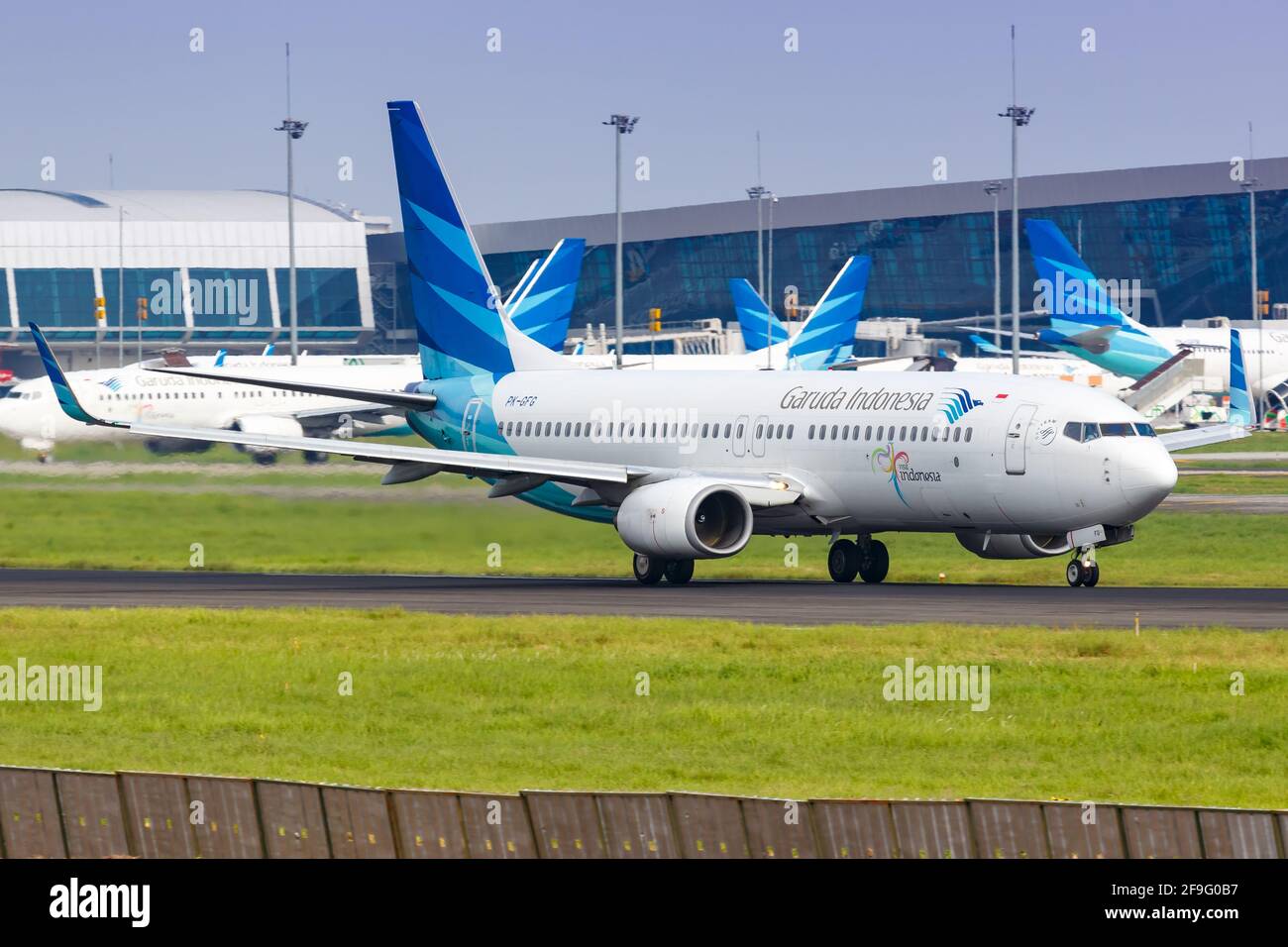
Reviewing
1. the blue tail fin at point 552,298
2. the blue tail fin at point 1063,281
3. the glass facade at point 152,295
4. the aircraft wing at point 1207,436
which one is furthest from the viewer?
the glass facade at point 152,295

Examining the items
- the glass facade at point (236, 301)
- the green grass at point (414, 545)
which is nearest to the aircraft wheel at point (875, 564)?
the green grass at point (414, 545)

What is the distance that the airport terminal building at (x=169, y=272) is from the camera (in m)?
186

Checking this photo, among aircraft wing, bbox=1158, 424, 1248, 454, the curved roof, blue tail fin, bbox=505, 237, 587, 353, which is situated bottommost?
aircraft wing, bbox=1158, 424, 1248, 454

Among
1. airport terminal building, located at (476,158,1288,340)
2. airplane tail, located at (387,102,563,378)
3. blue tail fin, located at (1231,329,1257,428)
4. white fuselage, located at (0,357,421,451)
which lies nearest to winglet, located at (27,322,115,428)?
airplane tail, located at (387,102,563,378)

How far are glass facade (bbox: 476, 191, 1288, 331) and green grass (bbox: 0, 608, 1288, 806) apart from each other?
150m

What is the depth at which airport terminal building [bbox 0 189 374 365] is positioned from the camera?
186m

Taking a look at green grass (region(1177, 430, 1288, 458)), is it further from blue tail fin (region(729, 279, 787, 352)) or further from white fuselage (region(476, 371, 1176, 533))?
white fuselage (region(476, 371, 1176, 533))

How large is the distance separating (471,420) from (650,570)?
288 inches

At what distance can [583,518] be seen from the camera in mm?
43062

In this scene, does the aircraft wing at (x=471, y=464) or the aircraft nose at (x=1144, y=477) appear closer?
the aircraft nose at (x=1144, y=477)

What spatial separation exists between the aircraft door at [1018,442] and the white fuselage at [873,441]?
33 millimetres

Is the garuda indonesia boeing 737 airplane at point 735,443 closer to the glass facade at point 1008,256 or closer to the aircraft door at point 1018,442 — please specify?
the aircraft door at point 1018,442

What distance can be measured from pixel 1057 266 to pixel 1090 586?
3331 inches
